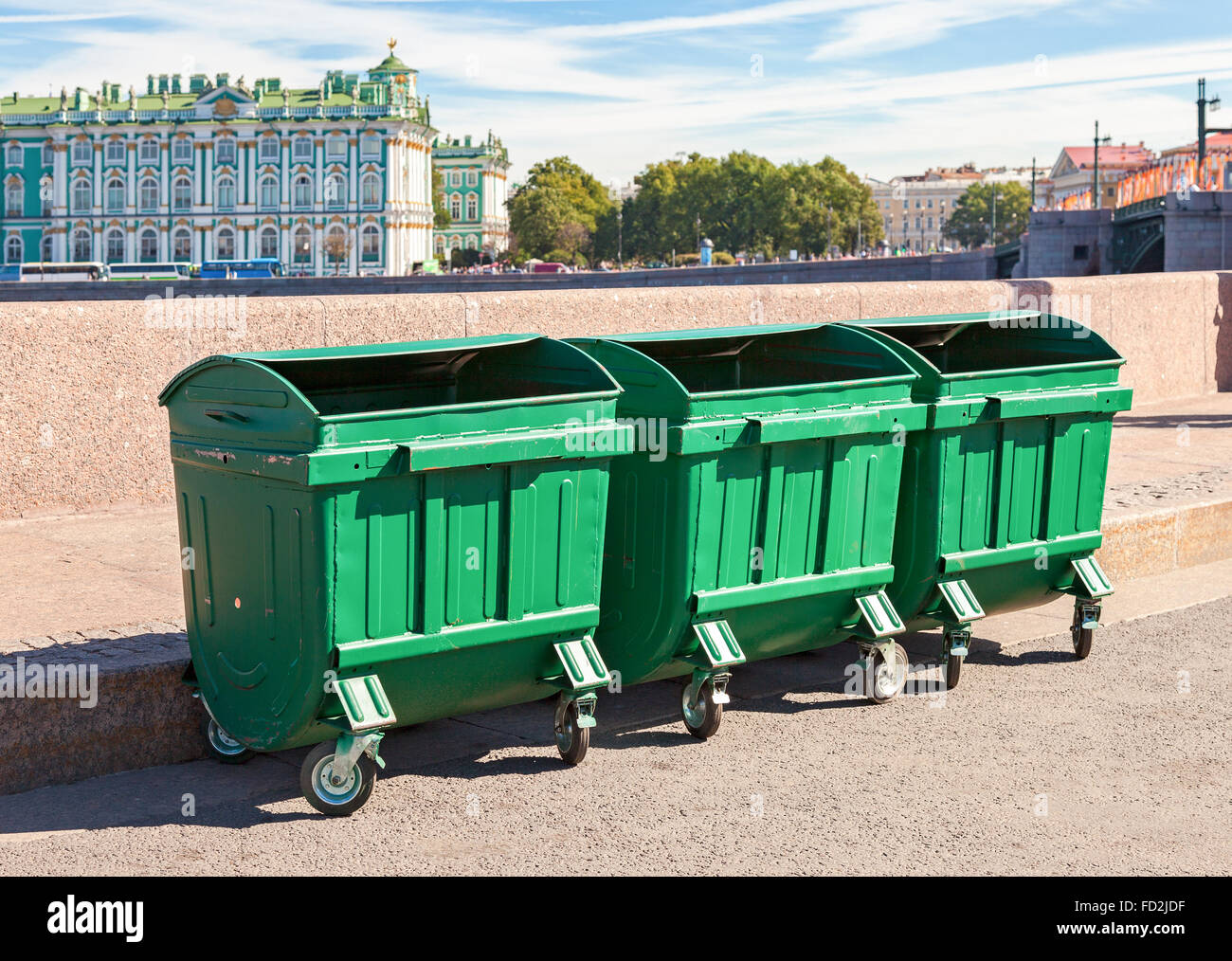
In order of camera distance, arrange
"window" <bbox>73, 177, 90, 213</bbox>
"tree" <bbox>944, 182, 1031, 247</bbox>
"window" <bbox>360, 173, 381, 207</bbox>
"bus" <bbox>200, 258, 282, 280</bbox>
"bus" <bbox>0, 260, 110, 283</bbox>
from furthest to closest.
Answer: "tree" <bbox>944, 182, 1031, 247</bbox> → "window" <bbox>73, 177, 90, 213</bbox> → "window" <bbox>360, 173, 381, 207</bbox> → "bus" <bbox>0, 260, 110, 283</bbox> → "bus" <bbox>200, 258, 282, 280</bbox>

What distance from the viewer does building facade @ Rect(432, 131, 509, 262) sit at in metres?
142

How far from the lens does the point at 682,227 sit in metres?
139

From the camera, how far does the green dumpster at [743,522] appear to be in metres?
5.25

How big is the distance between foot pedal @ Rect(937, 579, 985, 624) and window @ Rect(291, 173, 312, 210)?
4499 inches

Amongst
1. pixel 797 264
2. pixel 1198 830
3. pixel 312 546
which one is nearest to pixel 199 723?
pixel 312 546

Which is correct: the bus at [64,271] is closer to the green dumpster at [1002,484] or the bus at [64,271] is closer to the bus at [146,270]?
the bus at [146,270]

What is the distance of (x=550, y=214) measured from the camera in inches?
5364

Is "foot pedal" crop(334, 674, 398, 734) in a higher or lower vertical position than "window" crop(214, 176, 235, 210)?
lower

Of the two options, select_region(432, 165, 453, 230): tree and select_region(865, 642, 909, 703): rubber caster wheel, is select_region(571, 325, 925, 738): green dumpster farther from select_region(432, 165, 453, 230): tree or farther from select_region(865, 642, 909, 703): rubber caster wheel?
select_region(432, 165, 453, 230): tree

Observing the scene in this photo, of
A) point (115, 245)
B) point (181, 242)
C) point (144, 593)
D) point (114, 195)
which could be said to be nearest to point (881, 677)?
point (144, 593)

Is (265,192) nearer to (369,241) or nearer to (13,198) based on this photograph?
(369,241)

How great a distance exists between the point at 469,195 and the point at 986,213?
73410mm

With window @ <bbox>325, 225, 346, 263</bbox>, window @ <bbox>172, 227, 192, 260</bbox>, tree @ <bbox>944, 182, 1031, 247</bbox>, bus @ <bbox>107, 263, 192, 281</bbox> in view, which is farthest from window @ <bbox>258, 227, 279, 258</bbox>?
tree @ <bbox>944, 182, 1031, 247</bbox>

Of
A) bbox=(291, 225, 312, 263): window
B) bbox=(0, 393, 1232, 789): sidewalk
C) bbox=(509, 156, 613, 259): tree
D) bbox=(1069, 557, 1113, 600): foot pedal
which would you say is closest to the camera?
bbox=(0, 393, 1232, 789): sidewalk
